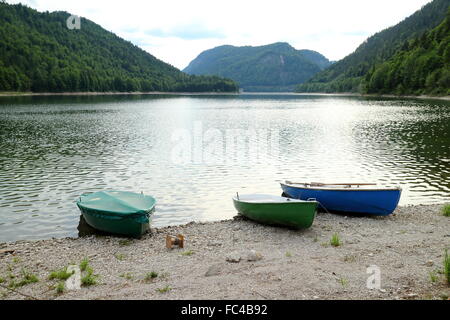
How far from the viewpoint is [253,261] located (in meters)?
12.6

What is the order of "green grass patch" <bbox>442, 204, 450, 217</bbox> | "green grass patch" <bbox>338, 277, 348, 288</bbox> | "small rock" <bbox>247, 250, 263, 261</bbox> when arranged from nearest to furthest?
1. "green grass patch" <bbox>338, 277, 348, 288</bbox>
2. "small rock" <bbox>247, 250, 263, 261</bbox>
3. "green grass patch" <bbox>442, 204, 450, 217</bbox>

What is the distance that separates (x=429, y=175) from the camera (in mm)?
28000

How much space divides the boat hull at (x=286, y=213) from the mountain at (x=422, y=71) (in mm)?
138781

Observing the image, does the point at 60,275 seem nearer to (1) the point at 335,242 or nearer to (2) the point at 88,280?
(2) the point at 88,280

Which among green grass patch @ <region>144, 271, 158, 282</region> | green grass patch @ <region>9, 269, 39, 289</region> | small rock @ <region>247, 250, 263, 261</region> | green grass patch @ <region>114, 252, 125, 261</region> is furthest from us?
green grass patch @ <region>114, 252, 125, 261</region>

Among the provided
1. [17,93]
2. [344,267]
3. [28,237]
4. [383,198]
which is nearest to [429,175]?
[383,198]

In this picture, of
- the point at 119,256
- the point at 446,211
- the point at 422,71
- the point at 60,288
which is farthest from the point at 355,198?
the point at 422,71

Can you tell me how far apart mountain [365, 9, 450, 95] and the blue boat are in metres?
135
